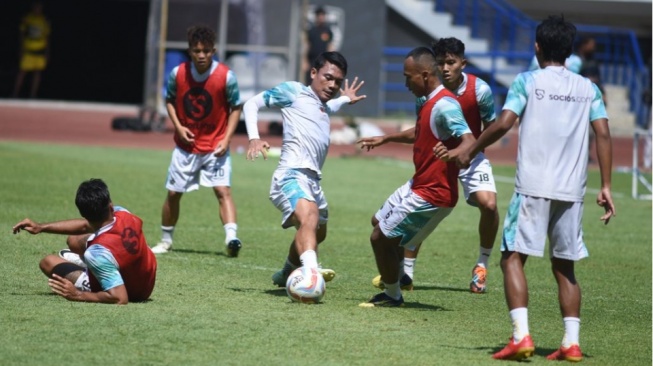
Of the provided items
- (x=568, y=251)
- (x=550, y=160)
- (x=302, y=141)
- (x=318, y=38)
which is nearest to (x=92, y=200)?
(x=302, y=141)

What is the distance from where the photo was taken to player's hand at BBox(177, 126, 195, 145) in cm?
1192

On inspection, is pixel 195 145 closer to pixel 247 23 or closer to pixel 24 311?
pixel 24 311

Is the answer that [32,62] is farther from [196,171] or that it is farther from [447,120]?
[447,120]

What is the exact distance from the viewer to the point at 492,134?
24.5 ft

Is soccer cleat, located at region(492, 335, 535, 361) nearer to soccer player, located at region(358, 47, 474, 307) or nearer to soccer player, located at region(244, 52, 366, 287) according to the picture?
soccer player, located at region(358, 47, 474, 307)

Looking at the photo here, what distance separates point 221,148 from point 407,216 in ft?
11.3

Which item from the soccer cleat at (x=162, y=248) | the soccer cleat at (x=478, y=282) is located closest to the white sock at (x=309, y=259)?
the soccer cleat at (x=478, y=282)

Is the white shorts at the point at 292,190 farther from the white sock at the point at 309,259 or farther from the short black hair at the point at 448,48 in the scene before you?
the short black hair at the point at 448,48

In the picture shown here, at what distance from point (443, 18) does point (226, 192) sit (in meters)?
21.9

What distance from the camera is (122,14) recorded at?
124ft

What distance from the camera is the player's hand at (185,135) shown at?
1192 centimetres

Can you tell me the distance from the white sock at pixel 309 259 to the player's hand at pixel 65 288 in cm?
164

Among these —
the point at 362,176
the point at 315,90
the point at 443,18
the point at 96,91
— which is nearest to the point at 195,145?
the point at 315,90

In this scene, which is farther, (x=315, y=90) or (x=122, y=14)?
(x=122, y=14)
